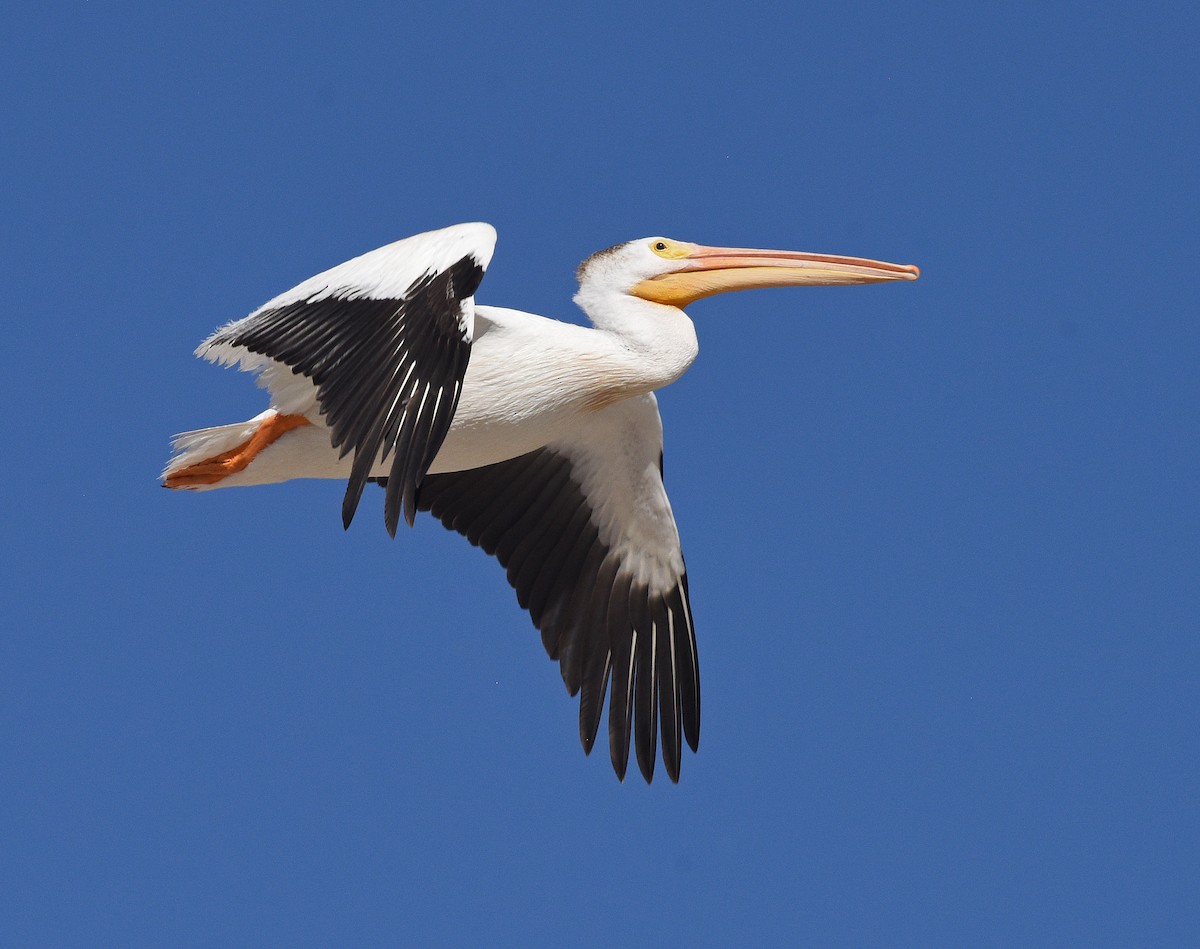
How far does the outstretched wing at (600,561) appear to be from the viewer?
11227 millimetres

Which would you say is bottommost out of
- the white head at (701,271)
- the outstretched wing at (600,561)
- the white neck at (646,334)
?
the outstretched wing at (600,561)

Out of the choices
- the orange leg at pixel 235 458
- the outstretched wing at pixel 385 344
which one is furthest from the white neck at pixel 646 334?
the orange leg at pixel 235 458

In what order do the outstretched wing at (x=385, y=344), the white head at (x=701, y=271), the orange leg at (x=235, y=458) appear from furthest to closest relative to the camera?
the white head at (x=701, y=271)
the orange leg at (x=235, y=458)
the outstretched wing at (x=385, y=344)

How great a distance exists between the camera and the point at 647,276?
10234mm

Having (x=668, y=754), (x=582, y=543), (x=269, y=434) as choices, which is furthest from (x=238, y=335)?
(x=668, y=754)

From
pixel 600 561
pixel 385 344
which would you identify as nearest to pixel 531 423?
pixel 385 344

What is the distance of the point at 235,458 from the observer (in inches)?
391

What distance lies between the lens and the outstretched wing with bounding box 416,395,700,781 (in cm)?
1123

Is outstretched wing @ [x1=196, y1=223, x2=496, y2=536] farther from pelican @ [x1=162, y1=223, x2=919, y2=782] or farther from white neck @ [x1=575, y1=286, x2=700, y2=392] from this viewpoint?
white neck @ [x1=575, y1=286, x2=700, y2=392]

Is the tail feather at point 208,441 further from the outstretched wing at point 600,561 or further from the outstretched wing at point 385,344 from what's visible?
the outstretched wing at point 600,561

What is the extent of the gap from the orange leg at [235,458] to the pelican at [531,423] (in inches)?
0.4

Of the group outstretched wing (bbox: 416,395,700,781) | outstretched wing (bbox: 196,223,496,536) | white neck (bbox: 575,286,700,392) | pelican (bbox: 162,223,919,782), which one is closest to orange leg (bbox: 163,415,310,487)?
pelican (bbox: 162,223,919,782)

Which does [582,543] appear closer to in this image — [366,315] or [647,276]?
[647,276]

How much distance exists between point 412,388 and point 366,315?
599 millimetres
